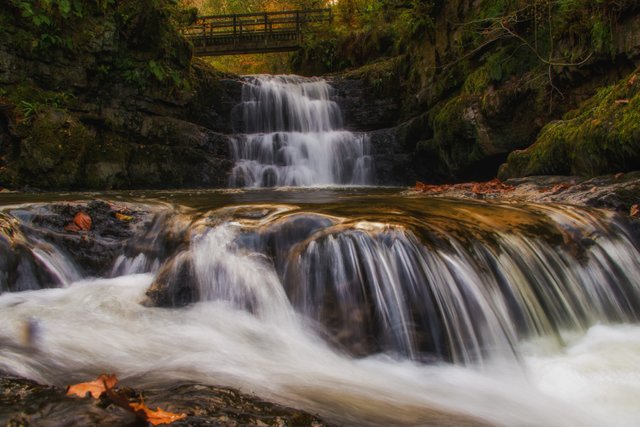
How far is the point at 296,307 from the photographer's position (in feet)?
11.1

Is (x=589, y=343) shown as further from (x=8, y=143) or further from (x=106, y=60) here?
(x=106, y=60)

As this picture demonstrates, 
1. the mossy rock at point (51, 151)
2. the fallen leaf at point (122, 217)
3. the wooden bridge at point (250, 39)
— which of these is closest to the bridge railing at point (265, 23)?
the wooden bridge at point (250, 39)

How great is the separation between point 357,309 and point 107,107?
8.89 meters

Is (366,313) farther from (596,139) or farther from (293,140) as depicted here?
(293,140)

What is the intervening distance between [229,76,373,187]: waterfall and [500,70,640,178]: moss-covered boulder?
4948 mm

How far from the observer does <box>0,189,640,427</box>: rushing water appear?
7.99 ft

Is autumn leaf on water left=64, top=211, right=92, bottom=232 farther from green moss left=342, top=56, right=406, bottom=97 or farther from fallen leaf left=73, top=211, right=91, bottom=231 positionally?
green moss left=342, top=56, right=406, bottom=97

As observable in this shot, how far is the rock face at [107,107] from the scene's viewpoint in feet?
28.0

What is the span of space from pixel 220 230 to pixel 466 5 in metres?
7.91

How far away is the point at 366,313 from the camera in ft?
10.4

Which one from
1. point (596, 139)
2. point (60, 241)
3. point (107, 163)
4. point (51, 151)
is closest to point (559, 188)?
point (596, 139)

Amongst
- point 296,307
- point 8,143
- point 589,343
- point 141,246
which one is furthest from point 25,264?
point 8,143

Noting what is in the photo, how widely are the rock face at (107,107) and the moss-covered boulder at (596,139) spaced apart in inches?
276

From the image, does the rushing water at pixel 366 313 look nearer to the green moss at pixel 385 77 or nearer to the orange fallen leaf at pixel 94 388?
the orange fallen leaf at pixel 94 388
